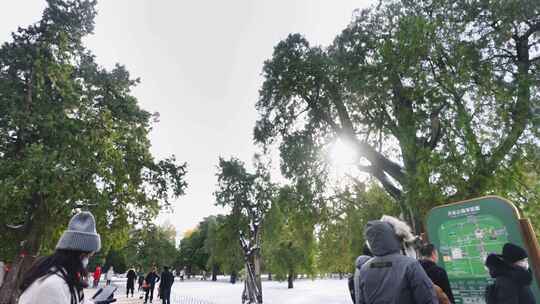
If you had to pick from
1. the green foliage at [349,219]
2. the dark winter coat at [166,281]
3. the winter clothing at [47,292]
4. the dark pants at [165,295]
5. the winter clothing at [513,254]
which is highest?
the green foliage at [349,219]

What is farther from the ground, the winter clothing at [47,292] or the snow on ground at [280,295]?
the winter clothing at [47,292]

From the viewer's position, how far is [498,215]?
4.82 metres

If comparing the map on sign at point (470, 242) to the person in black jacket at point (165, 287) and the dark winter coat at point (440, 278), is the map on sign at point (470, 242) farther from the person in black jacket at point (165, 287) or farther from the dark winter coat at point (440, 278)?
Answer: the person in black jacket at point (165, 287)

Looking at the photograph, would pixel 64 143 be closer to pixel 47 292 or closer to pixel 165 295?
pixel 165 295

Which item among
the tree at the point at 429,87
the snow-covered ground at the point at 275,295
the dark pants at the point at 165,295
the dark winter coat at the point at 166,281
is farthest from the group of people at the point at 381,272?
the snow-covered ground at the point at 275,295

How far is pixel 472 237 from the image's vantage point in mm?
5168

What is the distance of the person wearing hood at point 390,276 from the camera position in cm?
269

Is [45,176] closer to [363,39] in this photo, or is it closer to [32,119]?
[32,119]

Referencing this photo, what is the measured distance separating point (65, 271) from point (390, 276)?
2599mm

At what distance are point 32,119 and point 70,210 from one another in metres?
4.34

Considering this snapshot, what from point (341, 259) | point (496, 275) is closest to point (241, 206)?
point (341, 259)

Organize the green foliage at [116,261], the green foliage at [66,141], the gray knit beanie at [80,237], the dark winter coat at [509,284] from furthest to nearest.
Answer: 1. the green foliage at [116,261]
2. the green foliage at [66,141]
3. the dark winter coat at [509,284]
4. the gray knit beanie at [80,237]

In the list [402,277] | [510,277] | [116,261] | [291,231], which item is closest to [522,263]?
[510,277]

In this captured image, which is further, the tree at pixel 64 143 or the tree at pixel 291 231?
the tree at pixel 291 231
